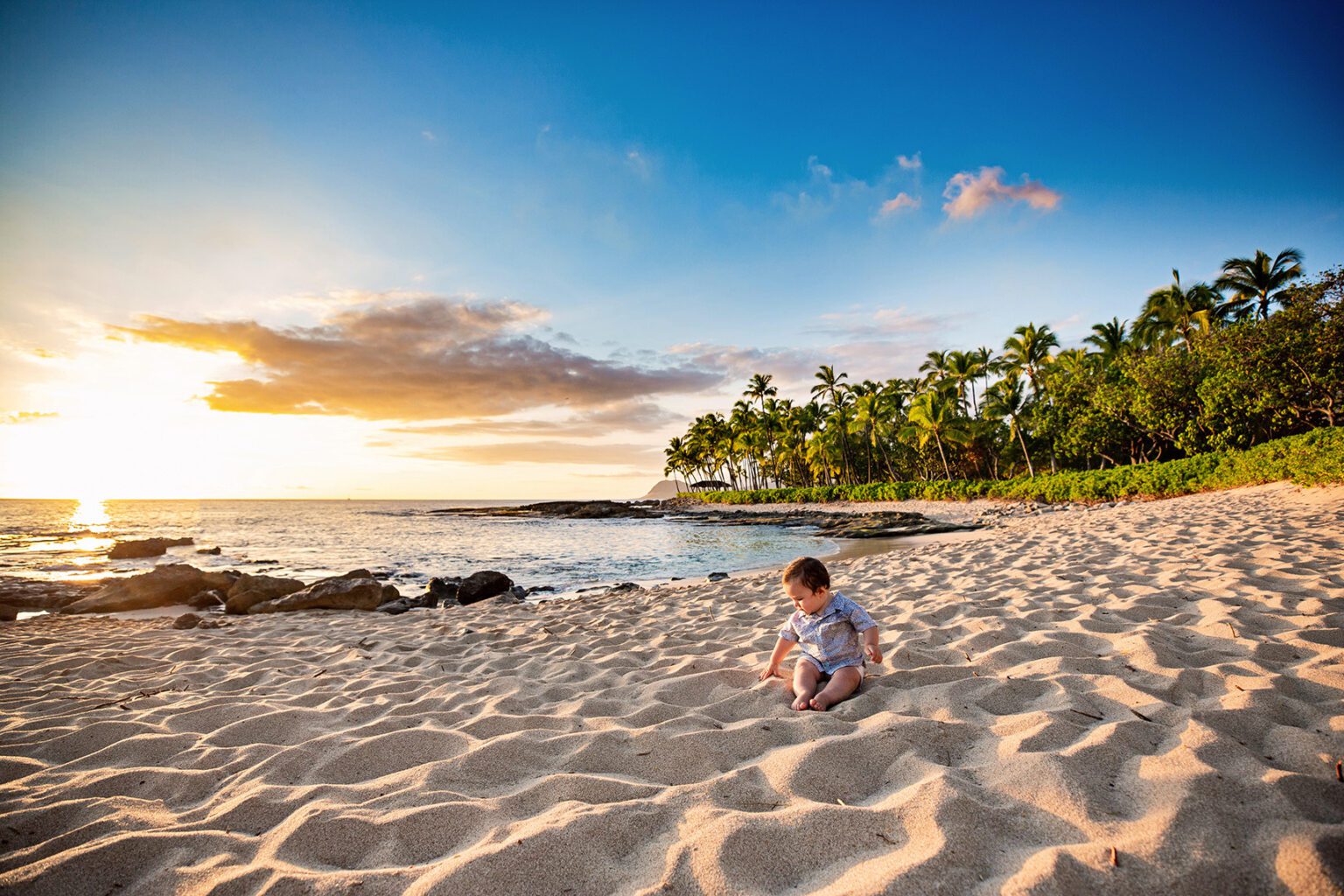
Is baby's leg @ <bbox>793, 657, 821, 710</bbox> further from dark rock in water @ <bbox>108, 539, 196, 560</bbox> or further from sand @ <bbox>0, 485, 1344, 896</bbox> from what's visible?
dark rock in water @ <bbox>108, 539, 196, 560</bbox>

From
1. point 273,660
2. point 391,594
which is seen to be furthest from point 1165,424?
point 273,660

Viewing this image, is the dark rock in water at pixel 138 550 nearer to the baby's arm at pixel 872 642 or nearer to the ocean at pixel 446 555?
the ocean at pixel 446 555

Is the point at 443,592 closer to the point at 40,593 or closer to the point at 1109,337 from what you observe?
the point at 40,593

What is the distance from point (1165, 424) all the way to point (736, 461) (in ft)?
176

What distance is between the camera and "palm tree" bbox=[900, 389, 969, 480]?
40.7 meters

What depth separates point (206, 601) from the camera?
9859mm

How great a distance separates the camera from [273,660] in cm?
546

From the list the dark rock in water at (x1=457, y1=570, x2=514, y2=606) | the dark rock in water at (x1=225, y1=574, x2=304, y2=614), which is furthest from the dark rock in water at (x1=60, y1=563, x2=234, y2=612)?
the dark rock in water at (x1=457, y1=570, x2=514, y2=606)

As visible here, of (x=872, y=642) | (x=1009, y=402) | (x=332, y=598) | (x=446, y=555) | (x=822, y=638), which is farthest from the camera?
(x=1009, y=402)

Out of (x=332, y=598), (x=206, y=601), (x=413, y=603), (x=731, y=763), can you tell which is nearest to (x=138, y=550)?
(x=206, y=601)

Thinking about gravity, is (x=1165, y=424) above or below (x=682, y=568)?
above

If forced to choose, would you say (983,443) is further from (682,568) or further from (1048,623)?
(1048,623)

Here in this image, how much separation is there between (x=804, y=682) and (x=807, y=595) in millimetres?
533

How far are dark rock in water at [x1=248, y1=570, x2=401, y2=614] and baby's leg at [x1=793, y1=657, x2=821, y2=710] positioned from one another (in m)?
8.10
